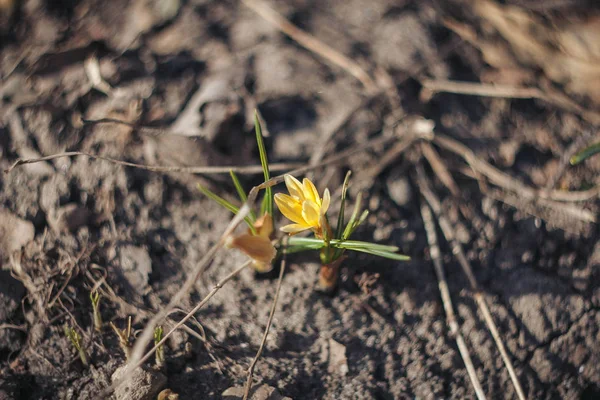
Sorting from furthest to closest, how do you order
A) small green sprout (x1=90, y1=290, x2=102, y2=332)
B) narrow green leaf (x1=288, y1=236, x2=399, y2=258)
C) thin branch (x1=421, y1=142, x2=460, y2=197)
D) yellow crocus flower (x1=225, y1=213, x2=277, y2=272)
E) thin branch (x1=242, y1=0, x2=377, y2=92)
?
1. thin branch (x1=242, y1=0, x2=377, y2=92)
2. thin branch (x1=421, y1=142, x2=460, y2=197)
3. small green sprout (x1=90, y1=290, x2=102, y2=332)
4. narrow green leaf (x1=288, y1=236, x2=399, y2=258)
5. yellow crocus flower (x1=225, y1=213, x2=277, y2=272)

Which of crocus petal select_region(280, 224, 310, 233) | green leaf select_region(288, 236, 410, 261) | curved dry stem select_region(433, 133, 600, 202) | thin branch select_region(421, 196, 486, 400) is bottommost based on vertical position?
thin branch select_region(421, 196, 486, 400)

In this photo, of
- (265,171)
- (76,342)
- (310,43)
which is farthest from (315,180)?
(76,342)

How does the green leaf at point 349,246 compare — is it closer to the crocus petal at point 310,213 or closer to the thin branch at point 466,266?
the crocus petal at point 310,213

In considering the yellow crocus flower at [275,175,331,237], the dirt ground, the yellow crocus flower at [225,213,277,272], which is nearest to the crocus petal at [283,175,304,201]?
the yellow crocus flower at [275,175,331,237]

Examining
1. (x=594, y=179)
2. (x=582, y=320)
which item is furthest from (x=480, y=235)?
(x=594, y=179)

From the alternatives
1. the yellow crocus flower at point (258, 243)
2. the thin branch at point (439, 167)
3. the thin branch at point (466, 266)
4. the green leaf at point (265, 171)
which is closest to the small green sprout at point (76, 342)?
the yellow crocus flower at point (258, 243)

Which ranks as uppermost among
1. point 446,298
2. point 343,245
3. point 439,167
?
point 343,245

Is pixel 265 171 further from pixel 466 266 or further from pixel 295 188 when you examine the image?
pixel 466 266

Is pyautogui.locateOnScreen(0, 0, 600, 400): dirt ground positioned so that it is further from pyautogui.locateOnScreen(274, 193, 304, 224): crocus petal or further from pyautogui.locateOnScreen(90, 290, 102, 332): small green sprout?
pyautogui.locateOnScreen(274, 193, 304, 224): crocus petal
